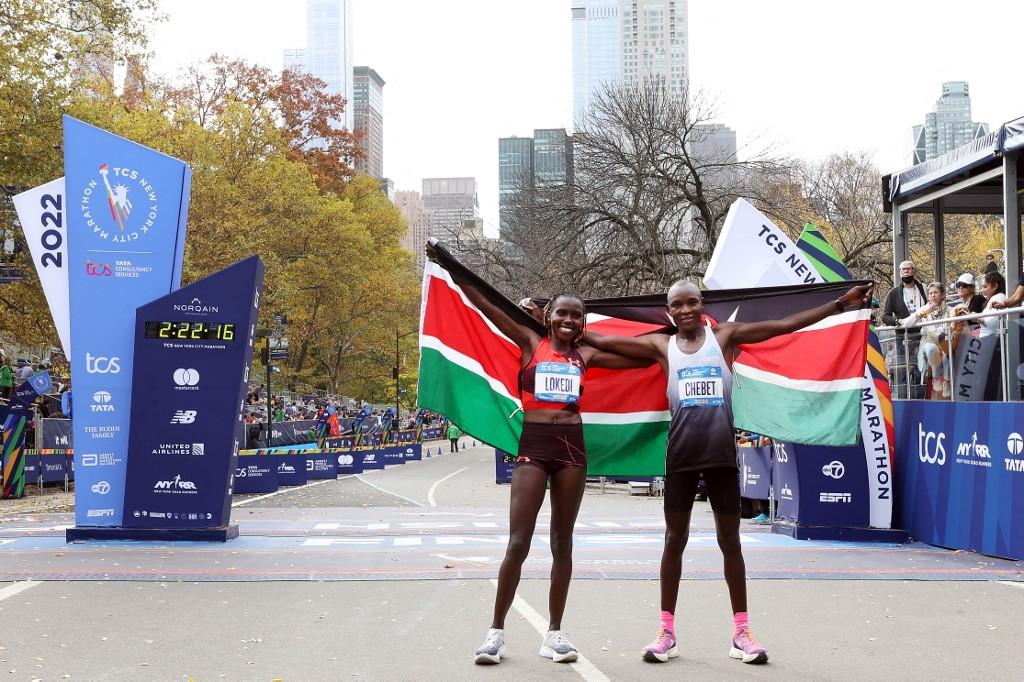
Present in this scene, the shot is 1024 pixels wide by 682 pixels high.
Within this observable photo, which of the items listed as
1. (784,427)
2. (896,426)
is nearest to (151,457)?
(784,427)

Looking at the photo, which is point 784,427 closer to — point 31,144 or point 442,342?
point 442,342

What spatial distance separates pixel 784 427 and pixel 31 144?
73.9 ft

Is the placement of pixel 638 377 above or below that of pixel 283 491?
above

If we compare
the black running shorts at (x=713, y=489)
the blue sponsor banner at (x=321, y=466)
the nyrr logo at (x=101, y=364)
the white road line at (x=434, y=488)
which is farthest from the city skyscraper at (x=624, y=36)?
the black running shorts at (x=713, y=489)

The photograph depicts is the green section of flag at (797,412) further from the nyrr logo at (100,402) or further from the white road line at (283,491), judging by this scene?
the white road line at (283,491)

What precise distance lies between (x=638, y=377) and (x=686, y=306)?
1.13 metres

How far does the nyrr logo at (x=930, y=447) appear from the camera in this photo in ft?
40.2

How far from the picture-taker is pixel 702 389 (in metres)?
6.55

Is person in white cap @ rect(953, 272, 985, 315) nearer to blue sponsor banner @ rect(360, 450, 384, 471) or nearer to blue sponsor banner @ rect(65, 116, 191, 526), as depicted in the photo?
blue sponsor banner @ rect(65, 116, 191, 526)

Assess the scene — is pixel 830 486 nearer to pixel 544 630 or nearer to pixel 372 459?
pixel 544 630

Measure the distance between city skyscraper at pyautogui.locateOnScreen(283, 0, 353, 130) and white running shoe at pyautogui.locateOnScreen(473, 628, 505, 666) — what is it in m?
174

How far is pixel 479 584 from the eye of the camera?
9320 millimetres

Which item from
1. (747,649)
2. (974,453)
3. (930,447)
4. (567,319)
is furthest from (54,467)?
(747,649)

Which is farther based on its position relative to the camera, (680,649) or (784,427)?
(784,427)
